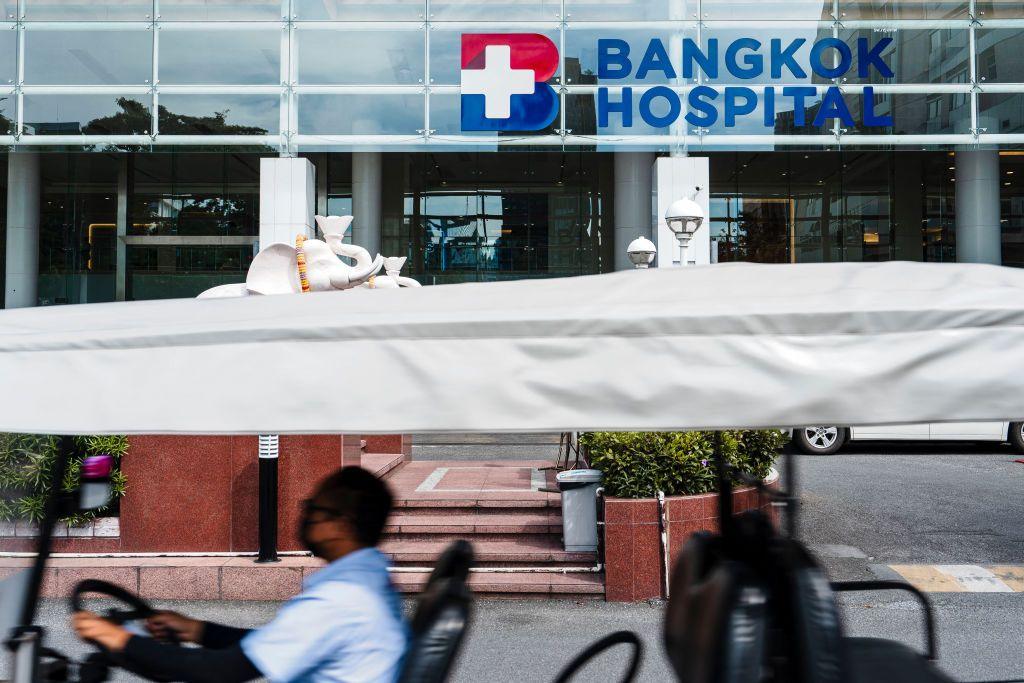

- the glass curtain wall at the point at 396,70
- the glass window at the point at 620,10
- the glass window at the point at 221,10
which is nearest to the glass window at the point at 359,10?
the glass curtain wall at the point at 396,70

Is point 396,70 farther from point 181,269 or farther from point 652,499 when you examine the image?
point 652,499

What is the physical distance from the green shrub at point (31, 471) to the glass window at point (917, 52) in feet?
63.7

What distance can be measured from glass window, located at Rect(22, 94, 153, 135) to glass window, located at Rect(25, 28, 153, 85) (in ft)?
1.30

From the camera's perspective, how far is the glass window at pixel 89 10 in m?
21.9

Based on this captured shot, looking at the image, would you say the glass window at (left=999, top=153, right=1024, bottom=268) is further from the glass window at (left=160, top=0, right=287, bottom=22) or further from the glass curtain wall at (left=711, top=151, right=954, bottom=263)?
the glass window at (left=160, top=0, right=287, bottom=22)

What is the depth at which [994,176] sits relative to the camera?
78.1ft

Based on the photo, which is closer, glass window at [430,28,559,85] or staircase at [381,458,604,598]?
staircase at [381,458,604,598]

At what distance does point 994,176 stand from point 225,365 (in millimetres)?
26068

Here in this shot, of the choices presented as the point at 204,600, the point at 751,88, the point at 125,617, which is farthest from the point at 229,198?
the point at 125,617

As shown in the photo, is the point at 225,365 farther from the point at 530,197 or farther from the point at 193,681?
the point at 530,197

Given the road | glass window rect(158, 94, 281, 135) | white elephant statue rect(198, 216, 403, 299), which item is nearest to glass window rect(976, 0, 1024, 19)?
the road

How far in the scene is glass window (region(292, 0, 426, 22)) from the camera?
22.0 meters

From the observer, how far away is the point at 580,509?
7.67 m

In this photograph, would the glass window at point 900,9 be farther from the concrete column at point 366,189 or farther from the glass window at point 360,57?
the concrete column at point 366,189
